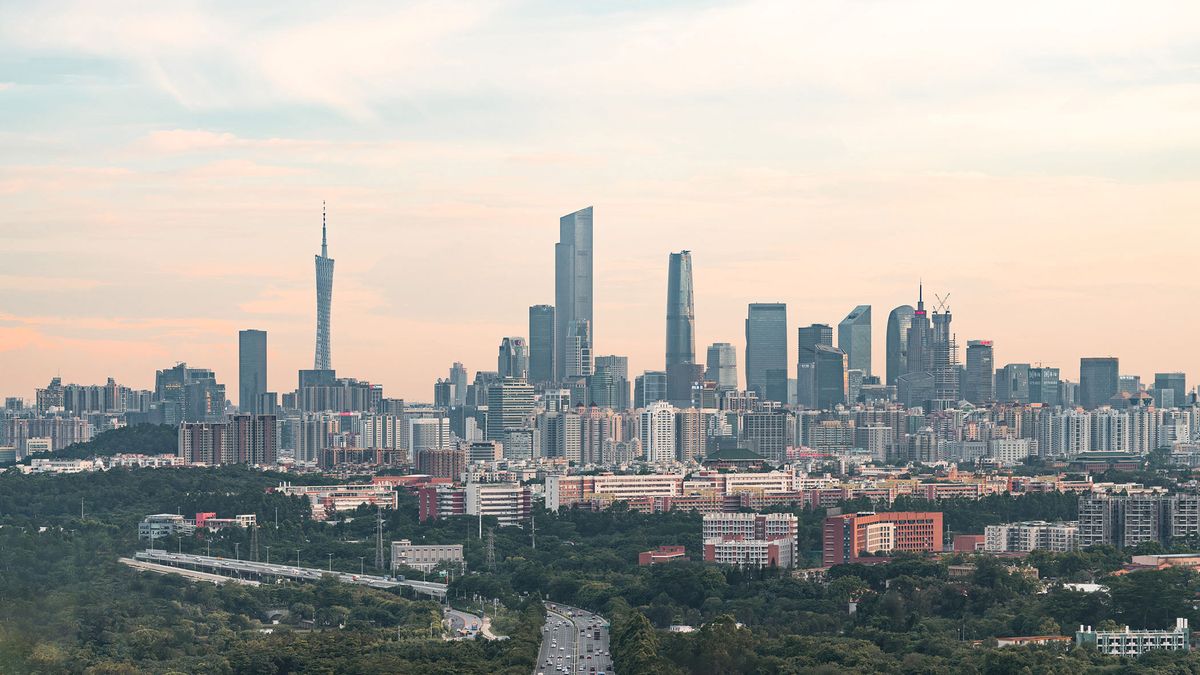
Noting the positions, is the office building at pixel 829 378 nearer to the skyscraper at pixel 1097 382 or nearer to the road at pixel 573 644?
the skyscraper at pixel 1097 382

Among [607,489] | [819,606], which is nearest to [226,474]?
[607,489]

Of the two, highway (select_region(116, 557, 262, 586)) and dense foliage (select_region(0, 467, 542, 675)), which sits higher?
dense foliage (select_region(0, 467, 542, 675))

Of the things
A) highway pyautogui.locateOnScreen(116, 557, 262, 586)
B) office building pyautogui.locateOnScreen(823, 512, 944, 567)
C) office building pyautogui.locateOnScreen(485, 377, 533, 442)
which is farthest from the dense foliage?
office building pyautogui.locateOnScreen(485, 377, 533, 442)

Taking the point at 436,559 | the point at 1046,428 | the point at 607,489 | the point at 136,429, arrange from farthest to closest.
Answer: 1. the point at 1046,428
2. the point at 136,429
3. the point at 607,489
4. the point at 436,559

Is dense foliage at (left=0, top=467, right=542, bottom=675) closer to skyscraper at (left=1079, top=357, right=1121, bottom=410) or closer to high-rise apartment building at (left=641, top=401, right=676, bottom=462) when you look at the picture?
high-rise apartment building at (left=641, top=401, right=676, bottom=462)

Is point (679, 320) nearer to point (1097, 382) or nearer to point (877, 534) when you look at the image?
point (1097, 382)

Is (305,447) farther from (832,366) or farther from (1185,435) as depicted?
(1185,435)
